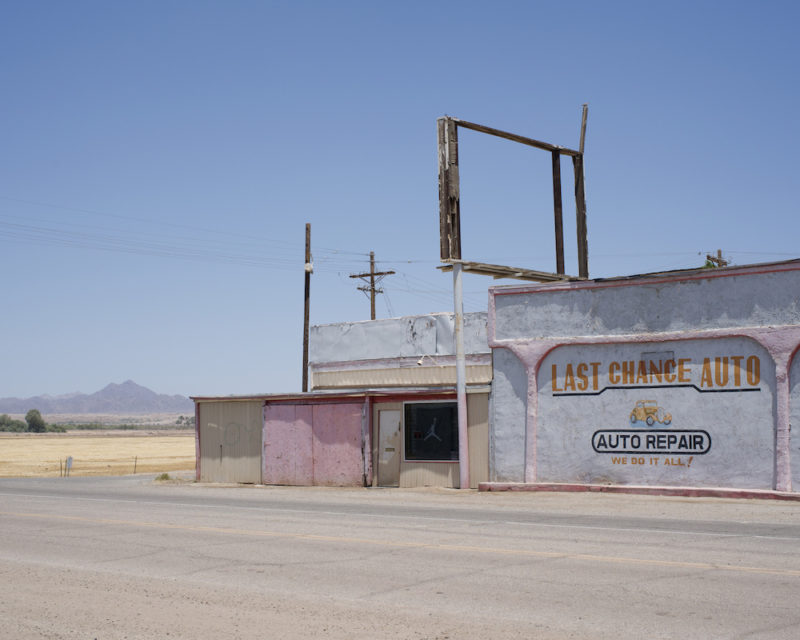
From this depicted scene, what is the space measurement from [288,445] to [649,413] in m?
11.4

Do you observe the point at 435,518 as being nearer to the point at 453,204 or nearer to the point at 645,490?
the point at 645,490

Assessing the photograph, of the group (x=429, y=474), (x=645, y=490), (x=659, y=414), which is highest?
(x=659, y=414)

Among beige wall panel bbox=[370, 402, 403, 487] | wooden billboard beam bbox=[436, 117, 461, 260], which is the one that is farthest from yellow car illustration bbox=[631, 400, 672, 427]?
beige wall panel bbox=[370, 402, 403, 487]

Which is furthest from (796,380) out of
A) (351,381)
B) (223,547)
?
(351,381)

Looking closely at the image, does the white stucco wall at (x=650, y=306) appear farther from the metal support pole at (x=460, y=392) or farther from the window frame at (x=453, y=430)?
the window frame at (x=453, y=430)

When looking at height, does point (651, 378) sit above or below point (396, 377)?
below

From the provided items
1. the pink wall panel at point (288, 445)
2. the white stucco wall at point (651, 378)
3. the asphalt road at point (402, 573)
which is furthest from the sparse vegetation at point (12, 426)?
the asphalt road at point (402, 573)

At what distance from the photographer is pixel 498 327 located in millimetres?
23750

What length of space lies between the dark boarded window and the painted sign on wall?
106 inches

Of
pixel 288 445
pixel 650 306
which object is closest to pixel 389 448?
pixel 288 445

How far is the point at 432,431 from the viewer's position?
25.2 m

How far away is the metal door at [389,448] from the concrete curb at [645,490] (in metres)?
3.16

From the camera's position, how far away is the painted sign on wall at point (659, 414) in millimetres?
20188

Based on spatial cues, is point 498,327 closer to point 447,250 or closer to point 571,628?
point 447,250
